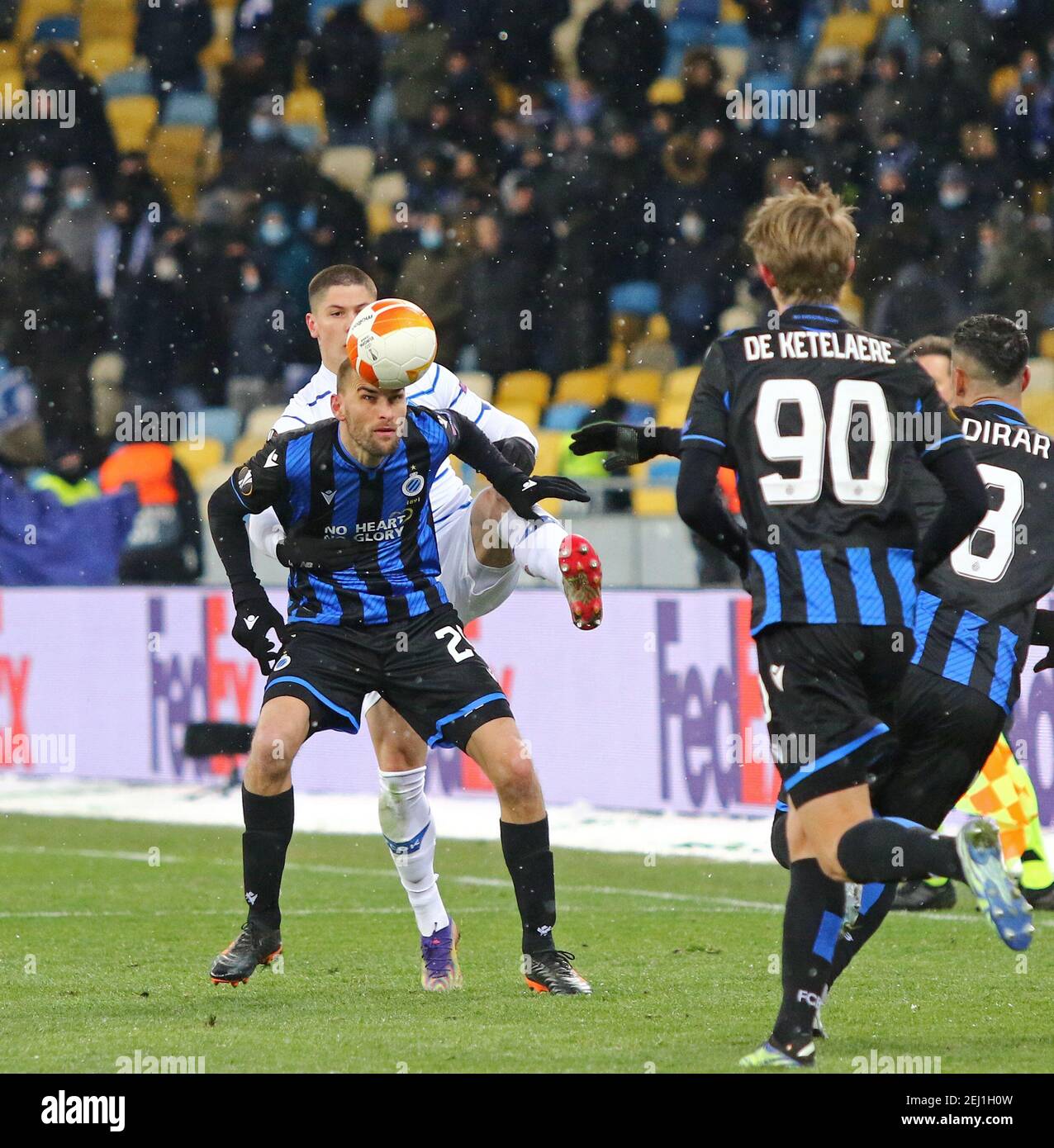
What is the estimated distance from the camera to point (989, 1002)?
18.6ft

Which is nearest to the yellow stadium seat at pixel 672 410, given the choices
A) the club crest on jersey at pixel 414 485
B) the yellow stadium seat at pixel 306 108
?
the yellow stadium seat at pixel 306 108

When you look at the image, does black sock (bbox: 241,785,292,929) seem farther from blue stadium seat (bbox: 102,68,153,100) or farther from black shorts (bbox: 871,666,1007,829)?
blue stadium seat (bbox: 102,68,153,100)

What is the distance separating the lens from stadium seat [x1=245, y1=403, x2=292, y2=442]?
568 inches

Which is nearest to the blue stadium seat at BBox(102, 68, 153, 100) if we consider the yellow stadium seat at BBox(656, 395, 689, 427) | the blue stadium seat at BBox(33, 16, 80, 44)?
the blue stadium seat at BBox(33, 16, 80, 44)

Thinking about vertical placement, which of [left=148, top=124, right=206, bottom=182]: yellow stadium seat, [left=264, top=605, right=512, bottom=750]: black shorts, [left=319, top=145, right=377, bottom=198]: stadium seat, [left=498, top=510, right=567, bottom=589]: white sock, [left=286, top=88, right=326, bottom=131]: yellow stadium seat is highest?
[left=286, top=88, right=326, bottom=131]: yellow stadium seat

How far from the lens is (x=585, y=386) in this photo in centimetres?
1416

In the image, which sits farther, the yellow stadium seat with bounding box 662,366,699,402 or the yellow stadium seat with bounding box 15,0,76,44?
the yellow stadium seat with bounding box 15,0,76,44

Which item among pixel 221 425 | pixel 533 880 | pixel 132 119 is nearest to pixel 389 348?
pixel 533 880

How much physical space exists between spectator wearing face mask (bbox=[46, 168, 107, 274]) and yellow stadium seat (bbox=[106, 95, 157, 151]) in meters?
1.61

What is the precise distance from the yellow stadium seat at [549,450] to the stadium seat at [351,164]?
141 inches

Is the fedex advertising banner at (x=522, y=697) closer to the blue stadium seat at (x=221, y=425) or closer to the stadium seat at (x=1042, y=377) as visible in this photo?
the blue stadium seat at (x=221, y=425)

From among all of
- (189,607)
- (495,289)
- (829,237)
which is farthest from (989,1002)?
(495,289)

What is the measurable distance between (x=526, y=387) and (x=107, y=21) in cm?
674

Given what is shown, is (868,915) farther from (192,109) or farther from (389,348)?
(192,109)
